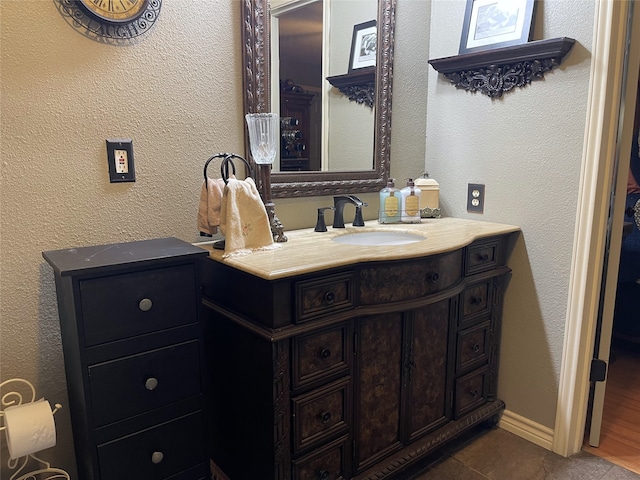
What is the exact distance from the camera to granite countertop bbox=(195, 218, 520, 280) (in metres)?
1.34

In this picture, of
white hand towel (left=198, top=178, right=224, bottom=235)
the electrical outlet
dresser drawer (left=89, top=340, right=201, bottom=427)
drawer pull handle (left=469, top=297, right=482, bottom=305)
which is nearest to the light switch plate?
white hand towel (left=198, top=178, right=224, bottom=235)

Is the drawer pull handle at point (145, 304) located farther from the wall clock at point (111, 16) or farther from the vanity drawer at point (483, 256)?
the vanity drawer at point (483, 256)

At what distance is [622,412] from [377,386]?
1.54m

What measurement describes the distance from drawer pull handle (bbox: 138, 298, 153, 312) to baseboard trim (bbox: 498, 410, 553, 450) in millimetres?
1697

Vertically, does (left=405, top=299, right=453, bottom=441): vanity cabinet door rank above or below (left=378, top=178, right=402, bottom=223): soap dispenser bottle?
below

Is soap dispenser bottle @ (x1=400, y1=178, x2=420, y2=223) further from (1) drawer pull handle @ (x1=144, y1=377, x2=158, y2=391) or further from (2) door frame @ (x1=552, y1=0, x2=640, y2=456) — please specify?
(1) drawer pull handle @ (x1=144, y1=377, x2=158, y2=391)

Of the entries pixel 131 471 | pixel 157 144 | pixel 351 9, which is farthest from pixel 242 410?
pixel 351 9

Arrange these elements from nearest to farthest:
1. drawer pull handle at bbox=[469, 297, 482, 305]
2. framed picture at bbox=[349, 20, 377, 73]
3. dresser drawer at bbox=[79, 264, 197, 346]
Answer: dresser drawer at bbox=[79, 264, 197, 346] → drawer pull handle at bbox=[469, 297, 482, 305] → framed picture at bbox=[349, 20, 377, 73]

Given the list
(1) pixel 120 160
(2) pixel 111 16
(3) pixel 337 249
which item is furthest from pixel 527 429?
(2) pixel 111 16

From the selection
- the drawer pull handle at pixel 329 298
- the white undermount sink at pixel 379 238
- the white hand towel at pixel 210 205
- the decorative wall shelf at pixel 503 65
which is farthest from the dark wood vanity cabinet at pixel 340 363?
the decorative wall shelf at pixel 503 65

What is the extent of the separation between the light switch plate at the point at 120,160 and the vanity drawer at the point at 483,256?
1.25 metres

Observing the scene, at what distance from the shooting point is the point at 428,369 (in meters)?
1.78

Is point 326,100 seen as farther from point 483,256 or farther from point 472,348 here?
point 472,348

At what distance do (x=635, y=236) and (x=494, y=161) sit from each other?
1626 millimetres
